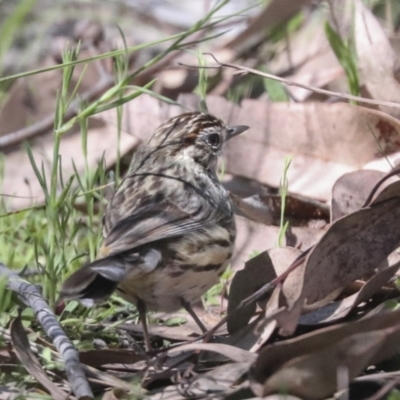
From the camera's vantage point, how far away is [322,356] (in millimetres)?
3217

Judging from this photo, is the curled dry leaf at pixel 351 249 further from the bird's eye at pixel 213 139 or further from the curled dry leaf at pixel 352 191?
the bird's eye at pixel 213 139

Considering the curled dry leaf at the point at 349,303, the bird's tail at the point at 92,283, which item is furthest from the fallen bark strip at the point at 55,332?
the curled dry leaf at the point at 349,303

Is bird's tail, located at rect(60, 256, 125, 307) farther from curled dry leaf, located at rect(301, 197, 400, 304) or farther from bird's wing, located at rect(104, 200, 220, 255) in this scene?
curled dry leaf, located at rect(301, 197, 400, 304)

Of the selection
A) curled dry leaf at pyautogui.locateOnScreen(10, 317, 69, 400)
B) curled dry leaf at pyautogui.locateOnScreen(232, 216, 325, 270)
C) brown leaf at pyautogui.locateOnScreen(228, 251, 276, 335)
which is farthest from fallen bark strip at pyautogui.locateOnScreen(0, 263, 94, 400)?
curled dry leaf at pyautogui.locateOnScreen(232, 216, 325, 270)

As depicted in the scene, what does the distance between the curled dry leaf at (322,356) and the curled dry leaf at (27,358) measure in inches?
28.2

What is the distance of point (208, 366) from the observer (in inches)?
143

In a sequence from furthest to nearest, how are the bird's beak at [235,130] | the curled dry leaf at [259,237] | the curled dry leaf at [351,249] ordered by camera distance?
the bird's beak at [235,130] → the curled dry leaf at [259,237] → the curled dry leaf at [351,249]

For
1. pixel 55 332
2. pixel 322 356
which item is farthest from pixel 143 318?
pixel 322 356

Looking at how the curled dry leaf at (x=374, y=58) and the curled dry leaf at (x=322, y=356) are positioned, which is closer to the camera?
the curled dry leaf at (x=322, y=356)

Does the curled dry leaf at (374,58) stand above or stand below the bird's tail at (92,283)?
above

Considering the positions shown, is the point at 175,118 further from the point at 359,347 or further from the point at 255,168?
the point at 359,347

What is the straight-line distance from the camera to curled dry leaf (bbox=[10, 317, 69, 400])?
3.44 meters

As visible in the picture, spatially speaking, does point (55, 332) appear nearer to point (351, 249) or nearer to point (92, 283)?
point (92, 283)

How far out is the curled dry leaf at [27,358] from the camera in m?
3.44
